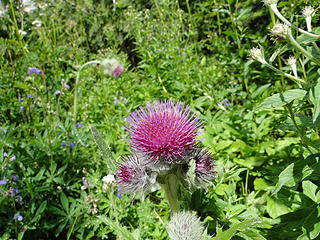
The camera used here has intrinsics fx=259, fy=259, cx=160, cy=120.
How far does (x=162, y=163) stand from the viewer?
1.20 meters

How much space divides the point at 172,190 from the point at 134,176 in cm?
20

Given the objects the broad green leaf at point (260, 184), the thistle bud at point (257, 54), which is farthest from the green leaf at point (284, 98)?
the broad green leaf at point (260, 184)

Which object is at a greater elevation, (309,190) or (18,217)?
(18,217)

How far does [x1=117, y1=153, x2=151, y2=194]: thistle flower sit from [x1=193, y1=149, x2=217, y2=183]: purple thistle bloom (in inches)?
9.4

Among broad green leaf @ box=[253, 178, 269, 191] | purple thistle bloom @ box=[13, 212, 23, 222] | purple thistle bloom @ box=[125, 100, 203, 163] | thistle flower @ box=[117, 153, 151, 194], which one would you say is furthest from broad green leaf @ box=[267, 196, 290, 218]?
purple thistle bloom @ box=[13, 212, 23, 222]

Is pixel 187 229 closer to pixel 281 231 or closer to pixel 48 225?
pixel 281 231

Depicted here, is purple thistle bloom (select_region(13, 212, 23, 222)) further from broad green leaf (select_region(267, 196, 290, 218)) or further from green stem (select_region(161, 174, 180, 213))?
broad green leaf (select_region(267, 196, 290, 218))

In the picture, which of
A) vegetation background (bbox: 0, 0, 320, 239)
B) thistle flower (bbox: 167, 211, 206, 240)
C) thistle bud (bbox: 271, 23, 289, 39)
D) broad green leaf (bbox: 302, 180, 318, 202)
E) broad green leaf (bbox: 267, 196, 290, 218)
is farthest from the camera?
broad green leaf (bbox: 267, 196, 290, 218)

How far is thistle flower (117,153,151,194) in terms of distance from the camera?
1.20 m

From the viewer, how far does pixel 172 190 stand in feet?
4.17

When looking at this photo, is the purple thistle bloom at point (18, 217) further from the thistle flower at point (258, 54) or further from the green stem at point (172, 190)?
the thistle flower at point (258, 54)

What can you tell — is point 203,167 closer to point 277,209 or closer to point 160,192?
point 277,209

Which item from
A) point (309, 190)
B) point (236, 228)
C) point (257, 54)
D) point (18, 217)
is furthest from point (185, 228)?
point (18, 217)

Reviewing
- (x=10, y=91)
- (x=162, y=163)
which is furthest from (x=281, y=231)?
(x=10, y=91)
